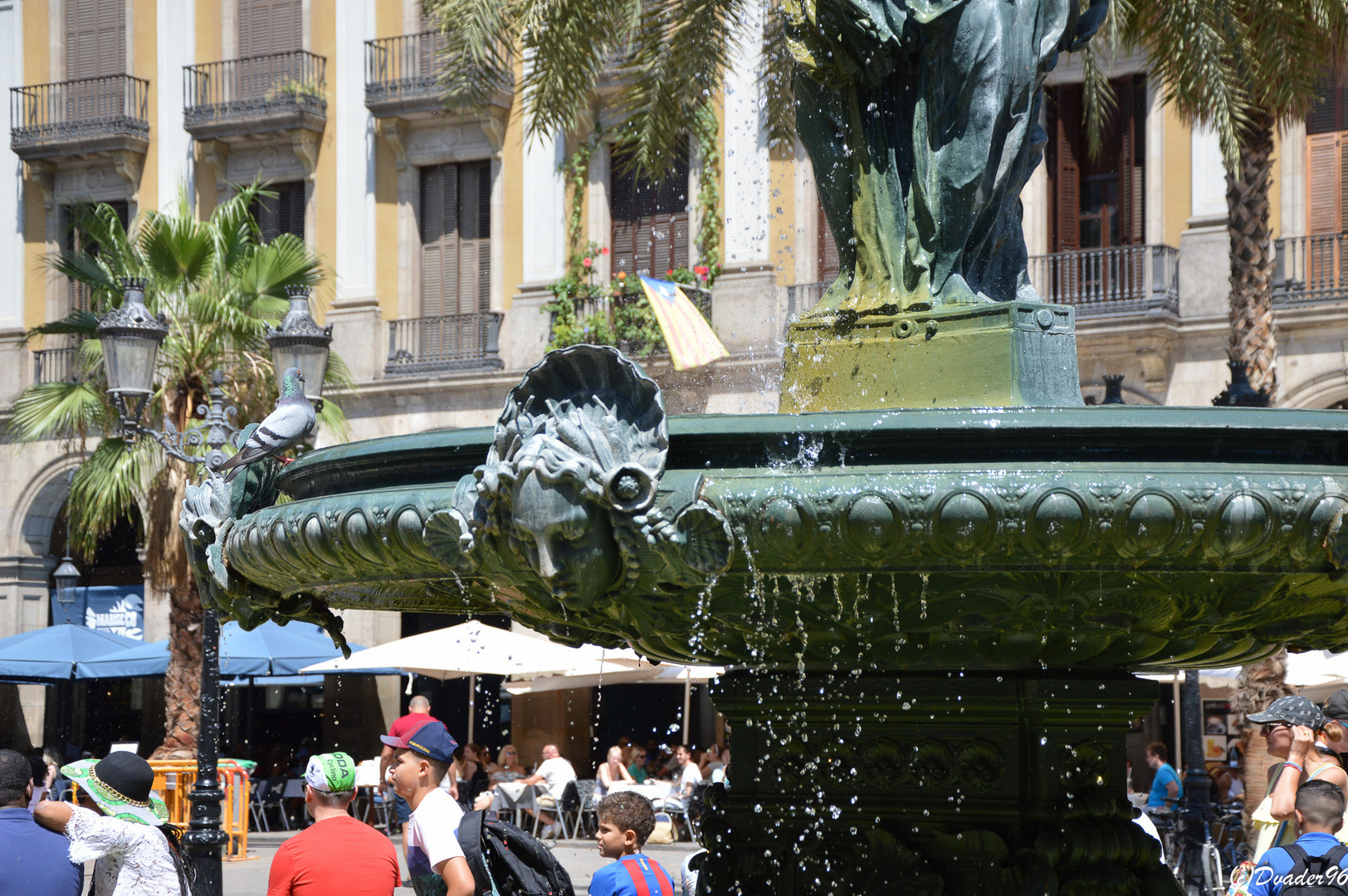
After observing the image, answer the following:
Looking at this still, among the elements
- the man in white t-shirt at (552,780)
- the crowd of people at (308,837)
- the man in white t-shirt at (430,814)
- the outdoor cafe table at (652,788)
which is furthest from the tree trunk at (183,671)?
the man in white t-shirt at (430,814)

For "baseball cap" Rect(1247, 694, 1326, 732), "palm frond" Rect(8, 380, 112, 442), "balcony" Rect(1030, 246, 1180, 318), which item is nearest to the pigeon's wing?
"baseball cap" Rect(1247, 694, 1326, 732)

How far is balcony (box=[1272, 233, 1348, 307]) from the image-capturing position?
22297mm

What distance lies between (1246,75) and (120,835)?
12.6 m

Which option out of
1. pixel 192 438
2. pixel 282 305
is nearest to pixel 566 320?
pixel 282 305

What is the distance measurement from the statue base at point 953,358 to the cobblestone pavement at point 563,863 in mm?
9699

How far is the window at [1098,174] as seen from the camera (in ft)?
79.5

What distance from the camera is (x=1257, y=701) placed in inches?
568

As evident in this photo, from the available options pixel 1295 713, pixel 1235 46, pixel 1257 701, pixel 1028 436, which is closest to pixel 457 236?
pixel 1235 46

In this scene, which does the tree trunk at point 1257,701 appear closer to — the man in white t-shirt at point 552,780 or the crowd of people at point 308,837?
the man in white t-shirt at point 552,780

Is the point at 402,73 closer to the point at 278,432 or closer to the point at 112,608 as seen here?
the point at 112,608

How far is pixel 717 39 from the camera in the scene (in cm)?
1449

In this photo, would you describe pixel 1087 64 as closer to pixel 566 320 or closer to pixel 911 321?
pixel 566 320

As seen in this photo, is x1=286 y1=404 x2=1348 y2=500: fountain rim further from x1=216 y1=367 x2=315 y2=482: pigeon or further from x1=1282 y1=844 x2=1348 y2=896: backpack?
x1=1282 y1=844 x2=1348 y2=896: backpack

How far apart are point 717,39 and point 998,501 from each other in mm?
12217
